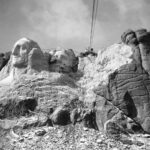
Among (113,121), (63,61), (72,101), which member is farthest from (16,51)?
(113,121)

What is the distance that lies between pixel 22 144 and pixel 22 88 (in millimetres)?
4683

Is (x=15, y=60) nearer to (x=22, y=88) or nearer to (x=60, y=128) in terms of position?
(x=22, y=88)

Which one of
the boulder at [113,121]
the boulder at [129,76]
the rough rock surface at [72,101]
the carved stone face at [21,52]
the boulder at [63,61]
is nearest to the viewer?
the rough rock surface at [72,101]

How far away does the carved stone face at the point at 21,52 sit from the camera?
18.2 m

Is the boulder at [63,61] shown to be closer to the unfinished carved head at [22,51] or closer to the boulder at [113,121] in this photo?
the unfinished carved head at [22,51]

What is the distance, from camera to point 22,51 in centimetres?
1861

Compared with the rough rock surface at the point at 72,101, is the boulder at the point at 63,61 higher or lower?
higher

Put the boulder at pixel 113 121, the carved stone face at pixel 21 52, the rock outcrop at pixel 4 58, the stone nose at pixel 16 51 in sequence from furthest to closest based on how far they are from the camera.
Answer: the rock outcrop at pixel 4 58 < the stone nose at pixel 16 51 < the carved stone face at pixel 21 52 < the boulder at pixel 113 121

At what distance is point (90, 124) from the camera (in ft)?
46.0

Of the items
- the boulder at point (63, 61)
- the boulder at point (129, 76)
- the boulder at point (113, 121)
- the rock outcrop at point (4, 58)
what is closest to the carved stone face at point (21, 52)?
the boulder at point (63, 61)

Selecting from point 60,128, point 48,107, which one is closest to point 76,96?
point 48,107

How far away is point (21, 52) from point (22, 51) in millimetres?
92

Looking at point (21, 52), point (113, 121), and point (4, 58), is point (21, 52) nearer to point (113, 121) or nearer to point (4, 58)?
point (4, 58)

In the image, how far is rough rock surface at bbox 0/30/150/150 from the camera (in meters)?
12.8
